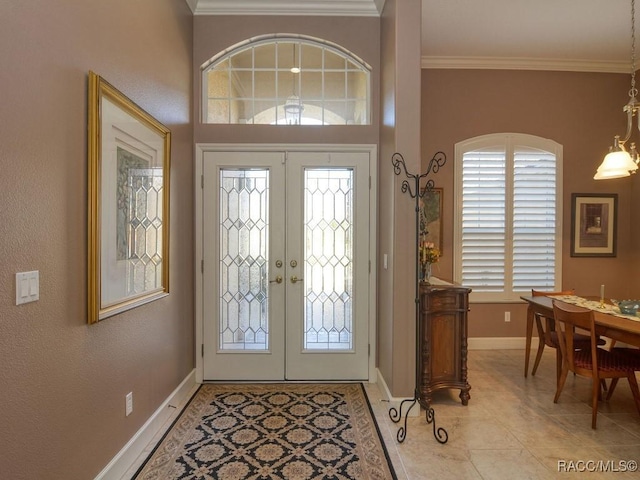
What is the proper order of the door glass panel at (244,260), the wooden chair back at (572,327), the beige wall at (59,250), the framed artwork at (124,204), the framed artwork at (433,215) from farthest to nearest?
1. the framed artwork at (433,215)
2. the door glass panel at (244,260)
3. the wooden chair back at (572,327)
4. the framed artwork at (124,204)
5. the beige wall at (59,250)

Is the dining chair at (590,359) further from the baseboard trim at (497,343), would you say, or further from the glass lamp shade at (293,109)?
the glass lamp shade at (293,109)

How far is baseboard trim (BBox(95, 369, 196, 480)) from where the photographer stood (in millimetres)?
2100

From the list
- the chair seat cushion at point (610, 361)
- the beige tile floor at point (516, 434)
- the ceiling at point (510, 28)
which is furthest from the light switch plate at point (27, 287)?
the chair seat cushion at point (610, 361)

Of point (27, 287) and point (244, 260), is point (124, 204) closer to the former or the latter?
point (27, 287)

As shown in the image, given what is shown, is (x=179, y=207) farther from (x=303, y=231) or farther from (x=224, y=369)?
(x=224, y=369)

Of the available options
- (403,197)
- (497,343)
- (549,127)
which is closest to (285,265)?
(403,197)

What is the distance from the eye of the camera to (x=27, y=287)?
1.47 meters

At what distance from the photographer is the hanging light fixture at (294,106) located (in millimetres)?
3643

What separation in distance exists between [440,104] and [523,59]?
3.71ft

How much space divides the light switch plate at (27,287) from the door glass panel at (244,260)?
6.82 ft

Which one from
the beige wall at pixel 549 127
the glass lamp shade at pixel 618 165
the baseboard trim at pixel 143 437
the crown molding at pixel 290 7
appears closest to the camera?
the baseboard trim at pixel 143 437

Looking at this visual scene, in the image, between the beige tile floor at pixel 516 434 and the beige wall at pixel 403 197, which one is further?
the beige wall at pixel 403 197

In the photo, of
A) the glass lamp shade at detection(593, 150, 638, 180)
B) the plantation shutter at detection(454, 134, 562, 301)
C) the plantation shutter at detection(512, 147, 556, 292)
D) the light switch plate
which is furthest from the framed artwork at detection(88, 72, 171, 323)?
the plantation shutter at detection(512, 147, 556, 292)

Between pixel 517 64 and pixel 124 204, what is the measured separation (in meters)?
4.70
